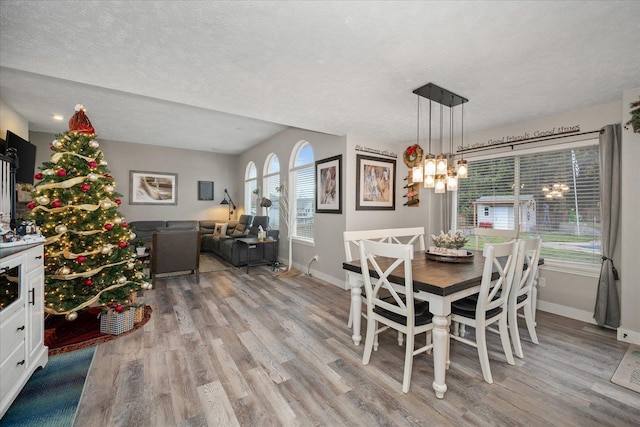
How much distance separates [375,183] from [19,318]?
4.14 meters

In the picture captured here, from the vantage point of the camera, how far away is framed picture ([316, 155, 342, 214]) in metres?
4.38

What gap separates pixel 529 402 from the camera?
5.87ft

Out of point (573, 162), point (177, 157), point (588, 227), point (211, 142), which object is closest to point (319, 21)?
point (573, 162)

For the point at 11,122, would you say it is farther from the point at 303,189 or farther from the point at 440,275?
the point at 440,275

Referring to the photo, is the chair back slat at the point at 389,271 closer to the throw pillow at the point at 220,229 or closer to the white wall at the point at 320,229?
the white wall at the point at 320,229

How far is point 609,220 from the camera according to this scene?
283 cm

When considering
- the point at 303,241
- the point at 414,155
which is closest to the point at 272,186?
the point at 303,241

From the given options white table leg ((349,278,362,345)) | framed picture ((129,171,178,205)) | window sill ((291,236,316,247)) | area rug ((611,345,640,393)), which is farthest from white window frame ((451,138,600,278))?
framed picture ((129,171,178,205))

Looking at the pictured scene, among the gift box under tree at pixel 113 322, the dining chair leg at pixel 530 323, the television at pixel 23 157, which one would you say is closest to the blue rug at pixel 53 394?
the gift box under tree at pixel 113 322

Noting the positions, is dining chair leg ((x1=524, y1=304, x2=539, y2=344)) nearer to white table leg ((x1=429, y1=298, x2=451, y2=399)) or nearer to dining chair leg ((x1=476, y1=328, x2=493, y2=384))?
dining chair leg ((x1=476, y1=328, x2=493, y2=384))

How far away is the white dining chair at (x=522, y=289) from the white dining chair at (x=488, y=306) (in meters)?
0.11

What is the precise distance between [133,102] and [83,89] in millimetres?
603

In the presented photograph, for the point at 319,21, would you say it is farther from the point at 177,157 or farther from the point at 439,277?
the point at 177,157

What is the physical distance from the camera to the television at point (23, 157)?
10.5ft
